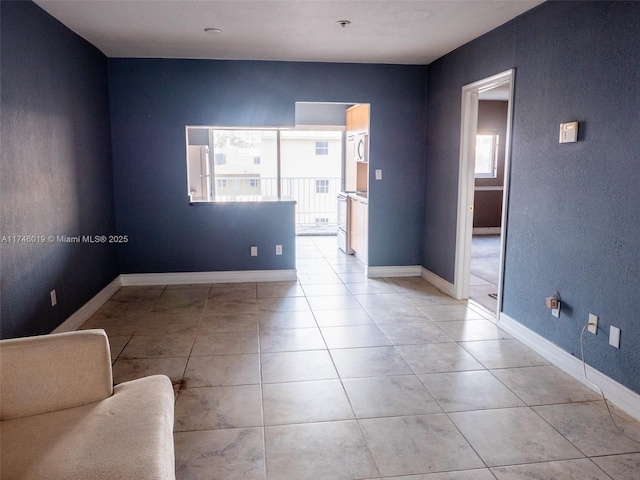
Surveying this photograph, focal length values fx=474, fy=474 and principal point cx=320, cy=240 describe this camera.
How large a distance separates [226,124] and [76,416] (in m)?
3.89

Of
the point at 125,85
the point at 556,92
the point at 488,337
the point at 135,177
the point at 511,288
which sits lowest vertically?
the point at 488,337

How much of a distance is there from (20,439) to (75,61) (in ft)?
11.1

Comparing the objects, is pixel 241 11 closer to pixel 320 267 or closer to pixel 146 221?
pixel 146 221

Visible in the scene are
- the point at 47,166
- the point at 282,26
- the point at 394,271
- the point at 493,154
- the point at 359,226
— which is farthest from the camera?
the point at 493,154

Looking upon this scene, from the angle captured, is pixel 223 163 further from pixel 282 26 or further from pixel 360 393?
pixel 360 393

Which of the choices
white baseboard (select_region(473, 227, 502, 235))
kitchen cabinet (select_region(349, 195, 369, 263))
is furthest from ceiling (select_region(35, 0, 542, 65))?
white baseboard (select_region(473, 227, 502, 235))

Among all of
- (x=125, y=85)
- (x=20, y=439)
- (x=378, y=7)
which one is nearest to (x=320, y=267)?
(x=125, y=85)

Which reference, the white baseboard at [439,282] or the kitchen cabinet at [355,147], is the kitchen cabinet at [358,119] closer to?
the kitchen cabinet at [355,147]

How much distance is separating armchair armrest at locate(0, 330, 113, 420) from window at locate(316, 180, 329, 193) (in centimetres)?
835

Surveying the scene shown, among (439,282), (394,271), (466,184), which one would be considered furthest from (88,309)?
(466,184)

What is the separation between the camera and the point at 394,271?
5617 millimetres

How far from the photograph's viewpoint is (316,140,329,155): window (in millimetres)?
12875

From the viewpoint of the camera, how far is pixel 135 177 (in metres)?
5.09

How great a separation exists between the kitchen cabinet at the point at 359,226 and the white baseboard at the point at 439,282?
2.43 ft
